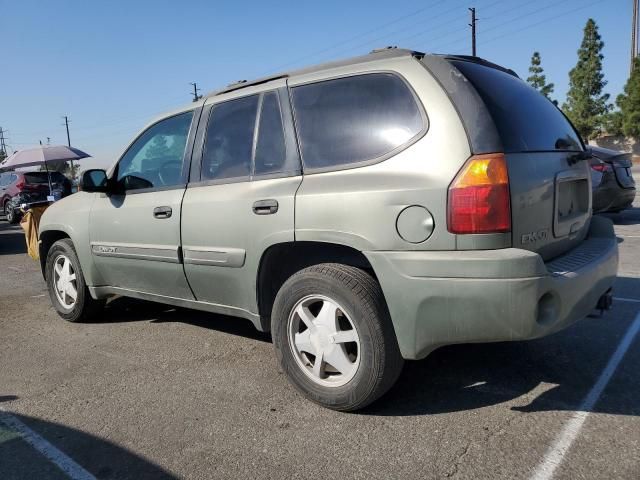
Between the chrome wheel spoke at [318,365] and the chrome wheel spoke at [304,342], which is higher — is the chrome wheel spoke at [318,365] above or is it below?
below

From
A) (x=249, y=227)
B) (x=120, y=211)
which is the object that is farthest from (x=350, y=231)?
(x=120, y=211)

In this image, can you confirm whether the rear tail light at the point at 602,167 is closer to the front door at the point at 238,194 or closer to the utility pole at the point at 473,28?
the front door at the point at 238,194

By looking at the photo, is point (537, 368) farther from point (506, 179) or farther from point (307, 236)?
point (307, 236)

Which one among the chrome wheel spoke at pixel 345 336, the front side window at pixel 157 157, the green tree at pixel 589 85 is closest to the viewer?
the chrome wheel spoke at pixel 345 336

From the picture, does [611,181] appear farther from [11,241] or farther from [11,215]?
[11,215]

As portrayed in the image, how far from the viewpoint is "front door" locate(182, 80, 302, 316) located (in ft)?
10.5

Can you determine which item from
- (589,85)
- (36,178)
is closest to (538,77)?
(589,85)

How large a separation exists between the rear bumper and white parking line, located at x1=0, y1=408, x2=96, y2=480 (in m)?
1.66

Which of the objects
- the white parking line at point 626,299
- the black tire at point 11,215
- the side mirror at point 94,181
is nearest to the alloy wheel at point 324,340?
the side mirror at point 94,181

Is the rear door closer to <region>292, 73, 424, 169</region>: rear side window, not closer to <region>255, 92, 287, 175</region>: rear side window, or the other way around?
<region>292, 73, 424, 169</region>: rear side window

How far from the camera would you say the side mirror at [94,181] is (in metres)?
4.35

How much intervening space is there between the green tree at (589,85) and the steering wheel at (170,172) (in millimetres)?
46108

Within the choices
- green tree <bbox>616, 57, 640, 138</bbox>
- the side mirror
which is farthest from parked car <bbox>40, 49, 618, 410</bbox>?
green tree <bbox>616, 57, 640, 138</bbox>

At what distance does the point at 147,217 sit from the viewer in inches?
159
